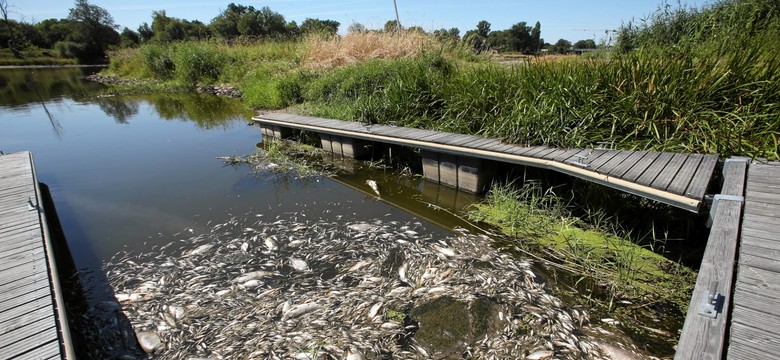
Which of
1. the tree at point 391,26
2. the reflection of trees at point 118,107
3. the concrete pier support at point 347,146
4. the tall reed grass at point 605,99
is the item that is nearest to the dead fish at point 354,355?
the tall reed grass at point 605,99

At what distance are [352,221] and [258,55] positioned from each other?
17.6 metres

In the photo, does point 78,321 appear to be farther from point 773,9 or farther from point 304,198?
point 773,9

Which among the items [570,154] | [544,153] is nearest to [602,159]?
[570,154]

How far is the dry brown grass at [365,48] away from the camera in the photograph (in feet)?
42.2

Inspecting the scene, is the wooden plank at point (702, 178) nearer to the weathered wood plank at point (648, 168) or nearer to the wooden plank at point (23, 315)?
the weathered wood plank at point (648, 168)

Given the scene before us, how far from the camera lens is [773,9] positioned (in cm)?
737

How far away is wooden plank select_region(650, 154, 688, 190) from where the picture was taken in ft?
12.2

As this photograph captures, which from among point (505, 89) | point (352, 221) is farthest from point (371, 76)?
point (352, 221)

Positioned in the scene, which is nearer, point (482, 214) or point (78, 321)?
point (78, 321)

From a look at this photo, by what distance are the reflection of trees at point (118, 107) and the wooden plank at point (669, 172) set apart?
15.7m

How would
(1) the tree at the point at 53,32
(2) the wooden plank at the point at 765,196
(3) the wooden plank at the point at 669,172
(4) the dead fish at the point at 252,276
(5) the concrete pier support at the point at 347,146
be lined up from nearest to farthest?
1. (2) the wooden plank at the point at 765,196
2. (3) the wooden plank at the point at 669,172
3. (4) the dead fish at the point at 252,276
4. (5) the concrete pier support at the point at 347,146
5. (1) the tree at the point at 53,32

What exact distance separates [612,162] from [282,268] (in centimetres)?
422

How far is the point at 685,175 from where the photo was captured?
3.88 meters

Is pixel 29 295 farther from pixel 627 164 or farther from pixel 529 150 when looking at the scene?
pixel 627 164
